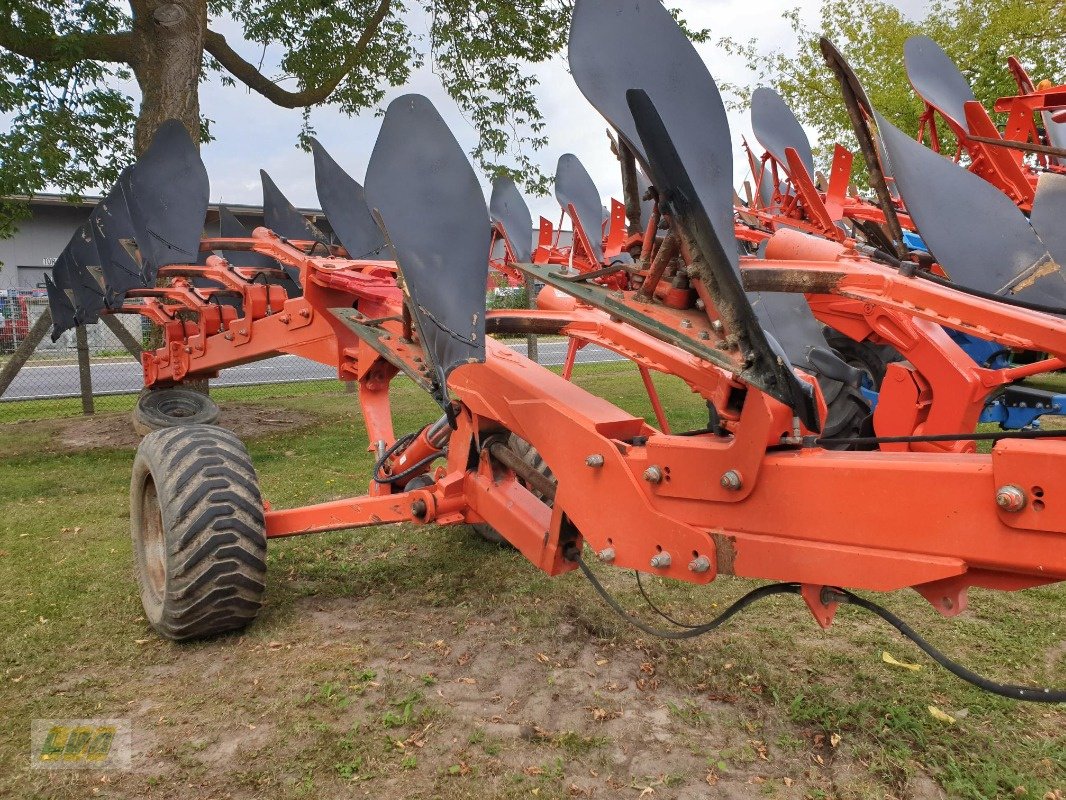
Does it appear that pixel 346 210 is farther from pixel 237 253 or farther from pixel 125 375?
pixel 125 375

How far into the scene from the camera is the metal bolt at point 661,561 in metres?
2.35

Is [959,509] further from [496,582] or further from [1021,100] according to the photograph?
[1021,100]

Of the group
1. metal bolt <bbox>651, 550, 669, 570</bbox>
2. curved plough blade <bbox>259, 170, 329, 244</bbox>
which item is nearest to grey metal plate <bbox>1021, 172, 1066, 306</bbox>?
metal bolt <bbox>651, 550, 669, 570</bbox>

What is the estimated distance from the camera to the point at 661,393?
11867 millimetres

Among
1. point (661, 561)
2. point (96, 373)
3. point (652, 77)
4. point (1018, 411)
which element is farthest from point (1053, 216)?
point (96, 373)

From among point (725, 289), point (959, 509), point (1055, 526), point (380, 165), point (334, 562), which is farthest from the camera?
point (334, 562)

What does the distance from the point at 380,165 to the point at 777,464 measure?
163cm

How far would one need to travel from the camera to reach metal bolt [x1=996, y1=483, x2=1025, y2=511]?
5.65ft

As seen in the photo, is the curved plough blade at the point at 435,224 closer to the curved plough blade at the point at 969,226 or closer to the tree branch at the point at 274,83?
the curved plough blade at the point at 969,226

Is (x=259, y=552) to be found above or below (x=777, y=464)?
below

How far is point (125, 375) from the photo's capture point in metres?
18.3

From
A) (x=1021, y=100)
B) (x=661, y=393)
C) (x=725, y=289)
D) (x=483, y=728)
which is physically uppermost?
(x=1021, y=100)

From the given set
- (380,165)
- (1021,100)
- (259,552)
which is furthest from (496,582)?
(1021,100)

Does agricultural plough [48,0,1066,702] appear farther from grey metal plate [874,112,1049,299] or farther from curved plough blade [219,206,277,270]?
curved plough blade [219,206,277,270]
